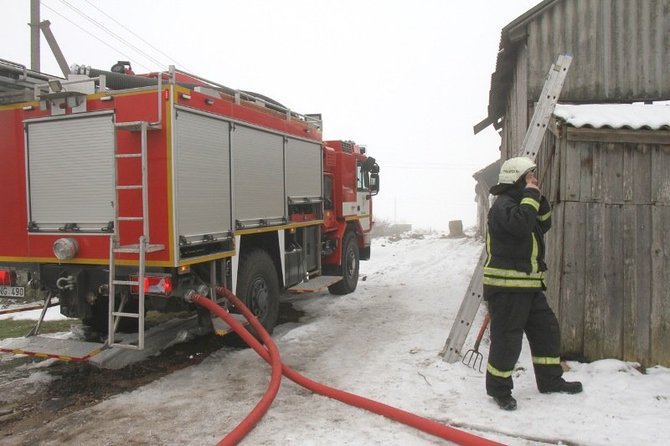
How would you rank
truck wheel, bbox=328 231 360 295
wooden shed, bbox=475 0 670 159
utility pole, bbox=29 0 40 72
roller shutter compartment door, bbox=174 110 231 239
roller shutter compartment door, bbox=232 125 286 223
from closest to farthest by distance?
1. roller shutter compartment door, bbox=174 110 231 239
2. roller shutter compartment door, bbox=232 125 286 223
3. wooden shed, bbox=475 0 670 159
4. truck wheel, bbox=328 231 360 295
5. utility pole, bbox=29 0 40 72

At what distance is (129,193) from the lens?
4.90 m

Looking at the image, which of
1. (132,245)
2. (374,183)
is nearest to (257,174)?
(132,245)

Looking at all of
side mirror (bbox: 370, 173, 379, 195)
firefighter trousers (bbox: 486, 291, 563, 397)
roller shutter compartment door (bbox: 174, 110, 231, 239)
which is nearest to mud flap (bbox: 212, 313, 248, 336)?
roller shutter compartment door (bbox: 174, 110, 231, 239)

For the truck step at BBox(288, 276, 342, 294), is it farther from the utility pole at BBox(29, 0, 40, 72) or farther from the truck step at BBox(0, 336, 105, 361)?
the utility pole at BBox(29, 0, 40, 72)

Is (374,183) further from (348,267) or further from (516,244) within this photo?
(516,244)

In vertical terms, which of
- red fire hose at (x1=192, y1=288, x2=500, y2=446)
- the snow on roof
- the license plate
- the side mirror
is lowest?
red fire hose at (x1=192, y1=288, x2=500, y2=446)

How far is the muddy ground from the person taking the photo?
428 centimetres

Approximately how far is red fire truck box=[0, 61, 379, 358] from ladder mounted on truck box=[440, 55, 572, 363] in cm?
249

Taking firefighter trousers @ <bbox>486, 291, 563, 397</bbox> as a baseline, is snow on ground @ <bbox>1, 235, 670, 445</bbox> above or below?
below

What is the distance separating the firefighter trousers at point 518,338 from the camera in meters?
4.16

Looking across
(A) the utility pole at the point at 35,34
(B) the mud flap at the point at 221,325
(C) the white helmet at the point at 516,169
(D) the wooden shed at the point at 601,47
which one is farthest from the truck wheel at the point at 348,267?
(A) the utility pole at the point at 35,34

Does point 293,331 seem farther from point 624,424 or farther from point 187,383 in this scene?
point 624,424

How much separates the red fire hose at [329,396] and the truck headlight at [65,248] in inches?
50.4

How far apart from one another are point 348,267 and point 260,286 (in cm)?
358
